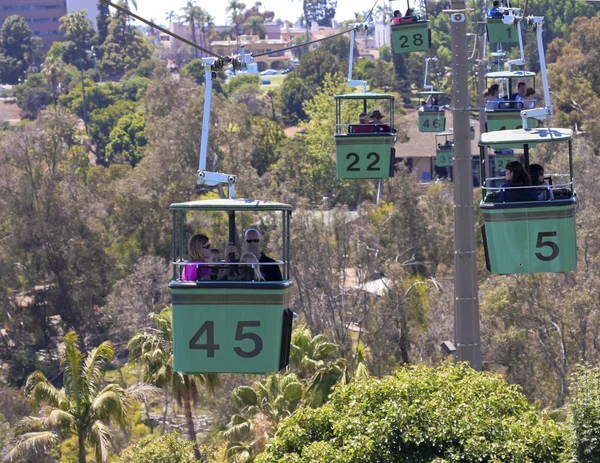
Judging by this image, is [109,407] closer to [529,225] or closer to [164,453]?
[164,453]

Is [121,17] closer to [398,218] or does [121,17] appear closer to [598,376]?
[398,218]

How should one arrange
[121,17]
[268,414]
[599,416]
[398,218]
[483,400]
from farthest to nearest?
[121,17], [398,218], [268,414], [483,400], [599,416]

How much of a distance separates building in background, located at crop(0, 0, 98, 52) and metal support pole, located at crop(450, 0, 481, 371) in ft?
546

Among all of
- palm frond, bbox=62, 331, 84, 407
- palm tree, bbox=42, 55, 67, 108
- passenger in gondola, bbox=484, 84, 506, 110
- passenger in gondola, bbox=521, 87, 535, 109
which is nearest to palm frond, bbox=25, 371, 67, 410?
palm frond, bbox=62, 331, 84, 407

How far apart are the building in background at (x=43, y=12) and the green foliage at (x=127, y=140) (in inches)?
3442

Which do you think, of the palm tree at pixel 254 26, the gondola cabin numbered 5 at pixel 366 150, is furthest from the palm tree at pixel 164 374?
the palm tree at pixel 254 26

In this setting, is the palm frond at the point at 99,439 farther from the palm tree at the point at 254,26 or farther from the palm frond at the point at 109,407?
the palm tree at the point at 254,26

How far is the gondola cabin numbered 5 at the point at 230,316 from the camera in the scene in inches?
501

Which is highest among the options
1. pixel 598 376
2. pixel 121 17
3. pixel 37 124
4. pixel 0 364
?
pixel 121 17

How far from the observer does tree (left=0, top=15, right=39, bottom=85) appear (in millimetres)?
146875

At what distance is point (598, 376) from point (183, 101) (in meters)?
46.3

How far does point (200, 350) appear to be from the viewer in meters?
13.1

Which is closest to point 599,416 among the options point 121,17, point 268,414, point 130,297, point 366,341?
point 268,414

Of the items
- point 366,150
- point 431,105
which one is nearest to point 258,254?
point 366,150
